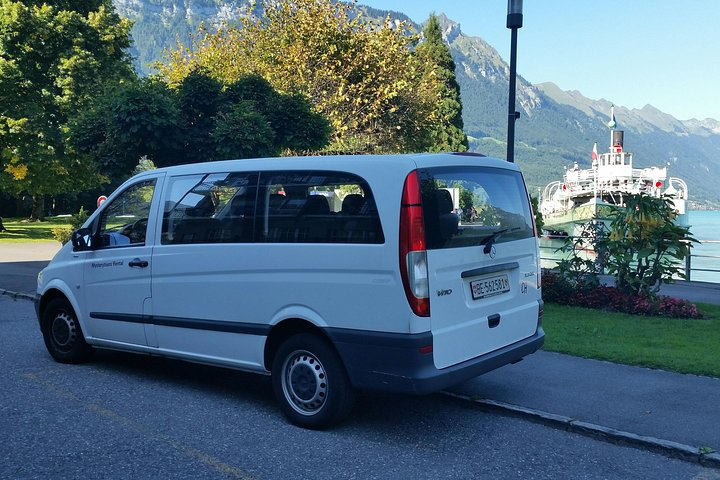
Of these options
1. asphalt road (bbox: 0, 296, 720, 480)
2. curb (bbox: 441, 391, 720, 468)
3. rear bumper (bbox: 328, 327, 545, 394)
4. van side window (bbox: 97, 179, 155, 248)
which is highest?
van side window (bbox: 97, 179, 155, 248)

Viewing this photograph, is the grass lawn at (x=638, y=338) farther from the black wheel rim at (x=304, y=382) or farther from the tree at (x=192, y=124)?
the tree at (x=192, y=124)

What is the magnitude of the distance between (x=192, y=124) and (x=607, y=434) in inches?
538

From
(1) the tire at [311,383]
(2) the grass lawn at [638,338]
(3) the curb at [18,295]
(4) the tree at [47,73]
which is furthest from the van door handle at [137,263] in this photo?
(4) the tree at [47,73]

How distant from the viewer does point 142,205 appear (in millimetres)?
6270

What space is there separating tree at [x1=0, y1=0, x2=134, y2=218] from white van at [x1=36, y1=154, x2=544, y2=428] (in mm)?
22865

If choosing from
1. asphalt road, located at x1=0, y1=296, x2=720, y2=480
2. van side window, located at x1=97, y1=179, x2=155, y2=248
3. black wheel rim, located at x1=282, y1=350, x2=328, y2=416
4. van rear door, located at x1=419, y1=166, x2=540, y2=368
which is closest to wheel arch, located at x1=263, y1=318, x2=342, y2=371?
black wheel rim, located at x1=282, y1=350, x2=328, y2=416

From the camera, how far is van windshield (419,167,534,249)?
461 centimetres

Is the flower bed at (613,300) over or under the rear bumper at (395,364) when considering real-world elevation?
under

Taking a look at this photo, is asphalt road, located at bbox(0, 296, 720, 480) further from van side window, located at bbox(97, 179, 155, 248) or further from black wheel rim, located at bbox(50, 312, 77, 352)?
van side window, located at bbox(97, 179, 155, 248)

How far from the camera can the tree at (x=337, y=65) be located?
100 ft

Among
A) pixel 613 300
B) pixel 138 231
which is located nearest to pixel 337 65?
pixel 613 300

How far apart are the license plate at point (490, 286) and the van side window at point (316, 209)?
2.78ft

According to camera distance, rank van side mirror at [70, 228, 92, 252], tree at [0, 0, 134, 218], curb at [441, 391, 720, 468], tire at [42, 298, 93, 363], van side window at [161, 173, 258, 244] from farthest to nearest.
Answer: tree at [0, 0, 134, 218], tire at [42, 298, 93, 363], van side mirror at [70, 228, 92, 252], van side window at [161, 173, 258, 244], curb at [441, 391, 720, 468]

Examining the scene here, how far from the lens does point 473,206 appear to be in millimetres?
5000
